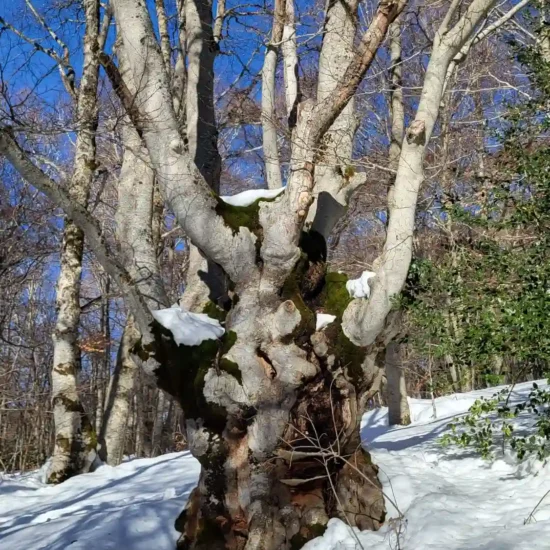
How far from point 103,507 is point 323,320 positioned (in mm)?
2786

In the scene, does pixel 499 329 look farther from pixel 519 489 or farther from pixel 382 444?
pixel 382 444

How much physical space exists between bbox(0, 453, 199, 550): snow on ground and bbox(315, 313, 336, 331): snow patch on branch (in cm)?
190

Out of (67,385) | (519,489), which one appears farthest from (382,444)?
(67,385)

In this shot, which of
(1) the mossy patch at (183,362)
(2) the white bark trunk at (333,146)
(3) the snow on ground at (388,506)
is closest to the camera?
(3) the snow on ground at (388,506)

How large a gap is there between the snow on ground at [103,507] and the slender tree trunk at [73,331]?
1.00 ft

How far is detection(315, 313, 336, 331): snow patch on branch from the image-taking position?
4.02 metres

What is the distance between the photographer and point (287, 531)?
12.0 ft

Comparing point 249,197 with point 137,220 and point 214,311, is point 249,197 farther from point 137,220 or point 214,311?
point 137,220

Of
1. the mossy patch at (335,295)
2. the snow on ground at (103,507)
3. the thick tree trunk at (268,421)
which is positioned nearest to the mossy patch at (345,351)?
the thick tree trunk at (268,421)

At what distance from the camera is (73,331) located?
709cm

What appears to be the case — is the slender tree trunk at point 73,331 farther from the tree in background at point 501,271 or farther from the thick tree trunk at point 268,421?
the tree in background at point 501,271

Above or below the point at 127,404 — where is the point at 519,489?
below

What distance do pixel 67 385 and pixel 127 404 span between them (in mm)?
975

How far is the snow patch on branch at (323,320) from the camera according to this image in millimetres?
4020
